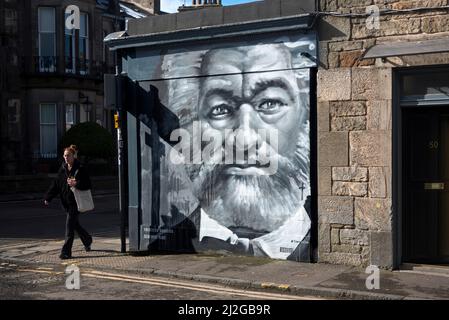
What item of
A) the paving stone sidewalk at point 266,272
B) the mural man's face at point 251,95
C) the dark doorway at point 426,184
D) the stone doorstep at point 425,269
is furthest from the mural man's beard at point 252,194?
the stone doorstep at point 425,269

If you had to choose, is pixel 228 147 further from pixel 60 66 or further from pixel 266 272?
pixel 60 66

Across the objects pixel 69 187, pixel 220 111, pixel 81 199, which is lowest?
pixel 81 199

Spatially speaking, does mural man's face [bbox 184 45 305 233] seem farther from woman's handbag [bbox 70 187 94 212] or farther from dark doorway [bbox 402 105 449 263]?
woman's handbag [bbox 70 187 94 212]

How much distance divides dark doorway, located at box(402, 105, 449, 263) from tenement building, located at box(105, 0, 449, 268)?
15 mm

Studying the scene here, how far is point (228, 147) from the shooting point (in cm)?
1042

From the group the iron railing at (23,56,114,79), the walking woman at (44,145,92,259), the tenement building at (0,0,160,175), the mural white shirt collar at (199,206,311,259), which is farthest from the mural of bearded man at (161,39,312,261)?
the iron railing at (23,56,114,79)

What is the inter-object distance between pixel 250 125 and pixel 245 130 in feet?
0.42

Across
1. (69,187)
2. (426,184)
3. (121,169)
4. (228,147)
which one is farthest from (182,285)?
(426,184)

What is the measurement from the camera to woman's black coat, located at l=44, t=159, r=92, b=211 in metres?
10.9

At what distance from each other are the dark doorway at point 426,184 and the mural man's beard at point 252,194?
160 cm

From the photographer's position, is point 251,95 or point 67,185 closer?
point 251,95

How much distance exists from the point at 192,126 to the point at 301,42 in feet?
8.13
